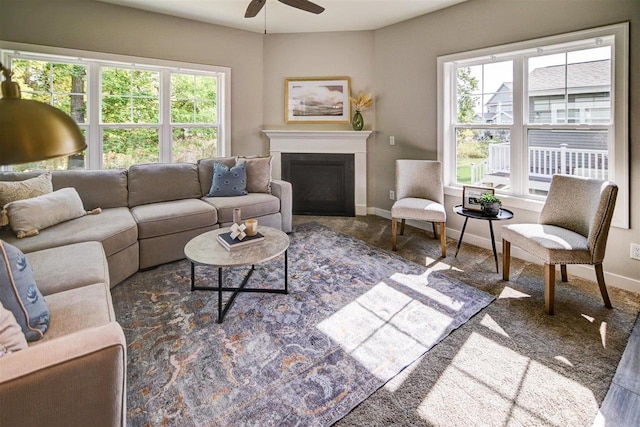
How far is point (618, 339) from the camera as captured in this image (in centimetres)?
210

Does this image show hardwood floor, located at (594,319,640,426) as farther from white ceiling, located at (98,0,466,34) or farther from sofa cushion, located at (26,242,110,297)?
white ceiling, located at (98,0,466,34)

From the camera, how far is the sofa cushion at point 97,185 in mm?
3318

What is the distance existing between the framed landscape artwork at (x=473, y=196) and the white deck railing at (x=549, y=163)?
568 millimetres

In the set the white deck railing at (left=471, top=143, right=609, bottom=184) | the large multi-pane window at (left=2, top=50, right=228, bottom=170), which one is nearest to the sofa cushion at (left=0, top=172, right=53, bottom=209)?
the large multi-pane window at (left=2, top=50, right=228, bottom=170)

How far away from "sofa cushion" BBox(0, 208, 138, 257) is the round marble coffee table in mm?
691

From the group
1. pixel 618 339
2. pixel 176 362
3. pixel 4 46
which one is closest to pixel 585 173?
pixel 618 339

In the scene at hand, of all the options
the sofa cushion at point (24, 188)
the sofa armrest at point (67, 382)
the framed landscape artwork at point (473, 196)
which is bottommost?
the sofa armrest at point (67, 382)

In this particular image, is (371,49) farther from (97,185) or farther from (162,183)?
(97,185)

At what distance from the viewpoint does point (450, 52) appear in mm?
3949

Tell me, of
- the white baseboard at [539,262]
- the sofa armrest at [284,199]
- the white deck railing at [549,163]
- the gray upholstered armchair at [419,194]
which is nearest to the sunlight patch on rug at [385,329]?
the gray upholstered armchair at [419,194]

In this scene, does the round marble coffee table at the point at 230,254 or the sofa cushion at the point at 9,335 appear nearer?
the sofa cushion at the point at 9,335

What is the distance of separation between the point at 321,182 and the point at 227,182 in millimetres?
1705

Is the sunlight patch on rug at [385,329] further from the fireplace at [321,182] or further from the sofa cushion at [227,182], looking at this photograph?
the fireplace at [321,182]

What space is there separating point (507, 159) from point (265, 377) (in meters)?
3.29
